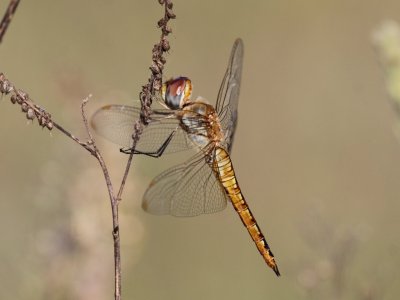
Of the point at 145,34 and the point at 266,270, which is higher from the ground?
the point at 145,34

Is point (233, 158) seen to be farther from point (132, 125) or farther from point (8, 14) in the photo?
point (8, 14)

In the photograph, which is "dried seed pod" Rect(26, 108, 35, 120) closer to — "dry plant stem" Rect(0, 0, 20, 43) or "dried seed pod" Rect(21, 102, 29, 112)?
"dried seed pod" Rect(21, 102, 29, 112)

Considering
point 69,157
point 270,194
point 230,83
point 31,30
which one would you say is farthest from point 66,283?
point 31,30

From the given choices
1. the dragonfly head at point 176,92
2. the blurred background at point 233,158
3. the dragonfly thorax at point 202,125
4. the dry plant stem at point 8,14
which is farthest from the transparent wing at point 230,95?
the dry plant stem at point 8,14

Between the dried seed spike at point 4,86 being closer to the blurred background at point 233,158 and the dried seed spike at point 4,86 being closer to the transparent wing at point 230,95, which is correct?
the blurred background at point 233,158

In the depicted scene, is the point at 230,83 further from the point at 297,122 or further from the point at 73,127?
the point at 297,122
